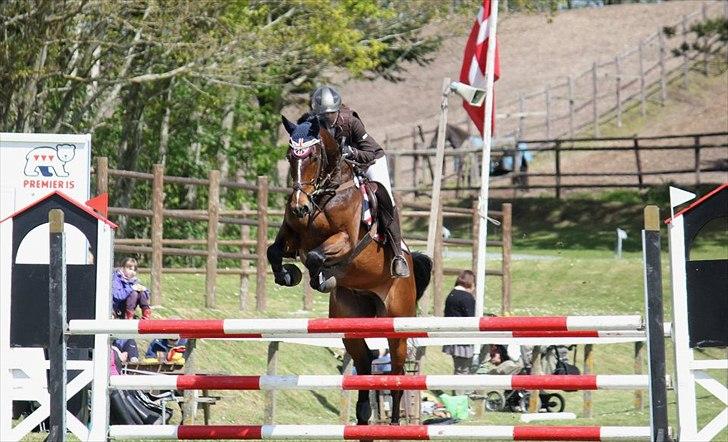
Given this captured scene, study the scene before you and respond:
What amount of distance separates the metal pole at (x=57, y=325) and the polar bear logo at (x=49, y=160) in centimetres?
521

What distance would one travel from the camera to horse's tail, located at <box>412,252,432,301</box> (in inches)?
427

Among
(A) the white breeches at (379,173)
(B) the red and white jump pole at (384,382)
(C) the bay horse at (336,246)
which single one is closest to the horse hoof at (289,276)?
(C) the bay horse at (336,246)

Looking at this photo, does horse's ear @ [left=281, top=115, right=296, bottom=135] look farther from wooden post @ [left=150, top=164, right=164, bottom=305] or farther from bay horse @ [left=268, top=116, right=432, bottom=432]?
wooden post @ [left=150, top=164, right=164, bottom=305]

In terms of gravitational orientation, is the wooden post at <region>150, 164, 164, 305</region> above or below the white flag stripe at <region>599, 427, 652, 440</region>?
above

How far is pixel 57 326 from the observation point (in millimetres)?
7223

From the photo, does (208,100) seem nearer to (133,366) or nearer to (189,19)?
(189,19)

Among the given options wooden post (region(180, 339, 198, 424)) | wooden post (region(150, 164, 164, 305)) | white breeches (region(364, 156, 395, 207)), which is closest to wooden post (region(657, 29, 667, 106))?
wooden post (region(150, 164, 164, 305))

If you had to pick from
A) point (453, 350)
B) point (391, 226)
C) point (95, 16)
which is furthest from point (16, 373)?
point (95, 16)

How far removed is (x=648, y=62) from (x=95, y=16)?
3426 cm

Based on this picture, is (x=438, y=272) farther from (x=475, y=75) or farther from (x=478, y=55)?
(x=478, y=55)

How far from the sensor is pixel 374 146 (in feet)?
33.1

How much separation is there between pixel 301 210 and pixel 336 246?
43 centimetres

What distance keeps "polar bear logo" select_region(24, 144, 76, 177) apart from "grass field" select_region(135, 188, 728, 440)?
293cm

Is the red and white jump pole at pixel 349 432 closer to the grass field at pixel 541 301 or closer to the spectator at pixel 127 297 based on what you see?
the grass field at pixel 541 301
